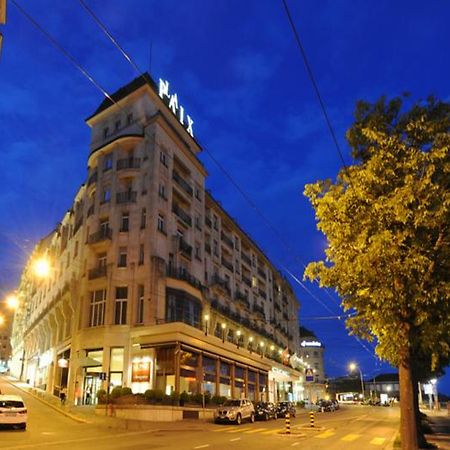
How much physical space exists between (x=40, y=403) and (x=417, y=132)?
119ft

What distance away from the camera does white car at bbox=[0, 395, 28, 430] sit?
892 inches

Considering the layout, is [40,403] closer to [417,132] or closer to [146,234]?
[146,234]

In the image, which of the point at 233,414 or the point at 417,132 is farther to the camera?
the point at 233,414

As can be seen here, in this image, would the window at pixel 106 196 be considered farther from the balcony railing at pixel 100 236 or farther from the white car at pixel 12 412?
the white car at pixel 12 412

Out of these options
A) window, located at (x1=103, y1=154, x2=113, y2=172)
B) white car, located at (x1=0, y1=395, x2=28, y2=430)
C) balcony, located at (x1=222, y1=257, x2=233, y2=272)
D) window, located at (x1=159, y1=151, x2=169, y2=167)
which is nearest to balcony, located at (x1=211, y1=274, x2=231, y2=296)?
balcony, located at (x1=222, y1=257, x2=233, y2=272)

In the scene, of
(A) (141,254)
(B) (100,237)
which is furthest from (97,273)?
(A) (141,254)

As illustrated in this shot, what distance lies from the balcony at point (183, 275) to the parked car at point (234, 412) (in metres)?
12.2

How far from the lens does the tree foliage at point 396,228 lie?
37.9 feet

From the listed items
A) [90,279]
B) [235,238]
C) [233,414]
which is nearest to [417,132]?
[233,414]

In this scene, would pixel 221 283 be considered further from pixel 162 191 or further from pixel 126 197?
pixel 126 197

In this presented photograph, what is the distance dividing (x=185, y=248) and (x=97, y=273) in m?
8.43

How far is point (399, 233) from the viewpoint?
1168 centimetres

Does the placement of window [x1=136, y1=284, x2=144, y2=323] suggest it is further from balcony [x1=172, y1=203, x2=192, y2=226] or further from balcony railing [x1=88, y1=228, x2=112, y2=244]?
balcony [x1=172, y1=203, x2=192, y2=226]

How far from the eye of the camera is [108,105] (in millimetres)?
49438
